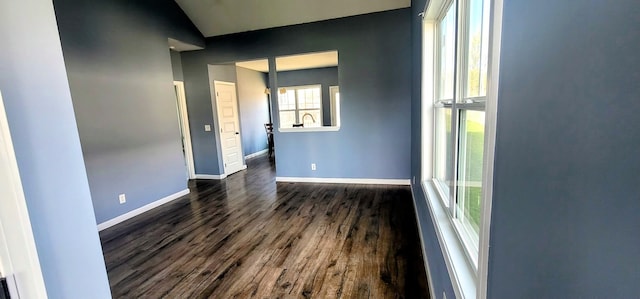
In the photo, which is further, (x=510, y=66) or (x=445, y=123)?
(x=445, y=123)

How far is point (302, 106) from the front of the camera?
353 inches

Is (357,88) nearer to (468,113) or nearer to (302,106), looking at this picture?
(468,113)

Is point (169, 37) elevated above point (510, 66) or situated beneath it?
elevated above

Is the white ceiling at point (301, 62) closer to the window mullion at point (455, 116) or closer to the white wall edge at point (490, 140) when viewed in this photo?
the window mullion at point (455, 116)

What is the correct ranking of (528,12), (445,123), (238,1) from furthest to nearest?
(238,1), (445,123), (528,12)

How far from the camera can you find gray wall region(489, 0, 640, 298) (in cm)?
30

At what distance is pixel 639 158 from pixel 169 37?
17.1 ft

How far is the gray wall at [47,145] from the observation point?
887mm

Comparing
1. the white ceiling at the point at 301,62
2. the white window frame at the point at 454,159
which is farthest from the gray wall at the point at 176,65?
the white window frame at the point at 454,159

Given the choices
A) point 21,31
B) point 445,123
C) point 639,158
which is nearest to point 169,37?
point 21,31

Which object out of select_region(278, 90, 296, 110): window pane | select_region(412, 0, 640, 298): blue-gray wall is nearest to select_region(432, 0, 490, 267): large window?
select_region(412, 0, 640, 298): blue-gray wall

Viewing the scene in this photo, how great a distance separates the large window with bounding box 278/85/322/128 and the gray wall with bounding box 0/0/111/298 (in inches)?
307

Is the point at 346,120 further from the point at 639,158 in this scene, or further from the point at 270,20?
the point at 639,158

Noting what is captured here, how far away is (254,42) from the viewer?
4844 millimetres
